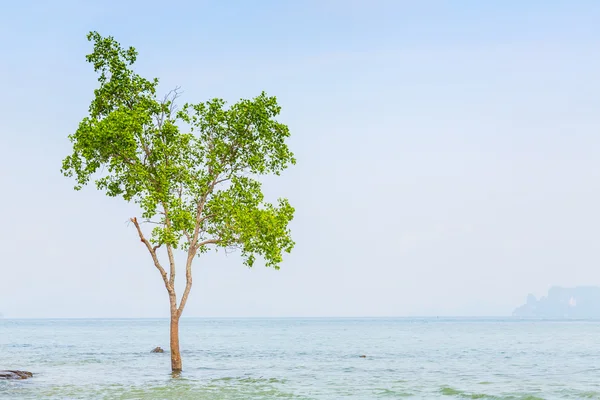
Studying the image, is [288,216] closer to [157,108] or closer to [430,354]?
[157,108]

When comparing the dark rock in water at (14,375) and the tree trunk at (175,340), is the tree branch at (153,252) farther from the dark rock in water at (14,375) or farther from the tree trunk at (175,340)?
the dark rock in water at (14,375)

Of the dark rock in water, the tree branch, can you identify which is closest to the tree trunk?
the tree branch

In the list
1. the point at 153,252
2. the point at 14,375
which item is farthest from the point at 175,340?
the point at 14,375

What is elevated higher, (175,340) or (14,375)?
(175,340)

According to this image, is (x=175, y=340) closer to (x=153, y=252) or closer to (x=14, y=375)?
(x=153, y=252)

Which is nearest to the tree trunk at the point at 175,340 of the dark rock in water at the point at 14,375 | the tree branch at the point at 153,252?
the tree branch at the point at 153,252

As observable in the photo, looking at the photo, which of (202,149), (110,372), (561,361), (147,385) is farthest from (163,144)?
(561,361)

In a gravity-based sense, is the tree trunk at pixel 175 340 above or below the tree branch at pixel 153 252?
below

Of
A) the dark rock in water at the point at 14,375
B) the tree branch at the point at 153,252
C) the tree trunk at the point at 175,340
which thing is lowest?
the dark rock in water at the point at 14,375

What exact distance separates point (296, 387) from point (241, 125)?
1436 cm

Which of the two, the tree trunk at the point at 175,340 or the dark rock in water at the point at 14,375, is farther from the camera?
the dark rock in water at the point at 14,375

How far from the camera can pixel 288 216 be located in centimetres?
4103

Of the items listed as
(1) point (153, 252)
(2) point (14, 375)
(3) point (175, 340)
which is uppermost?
(1) point (153, 252)

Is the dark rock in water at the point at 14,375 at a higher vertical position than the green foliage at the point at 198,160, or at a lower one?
lower
